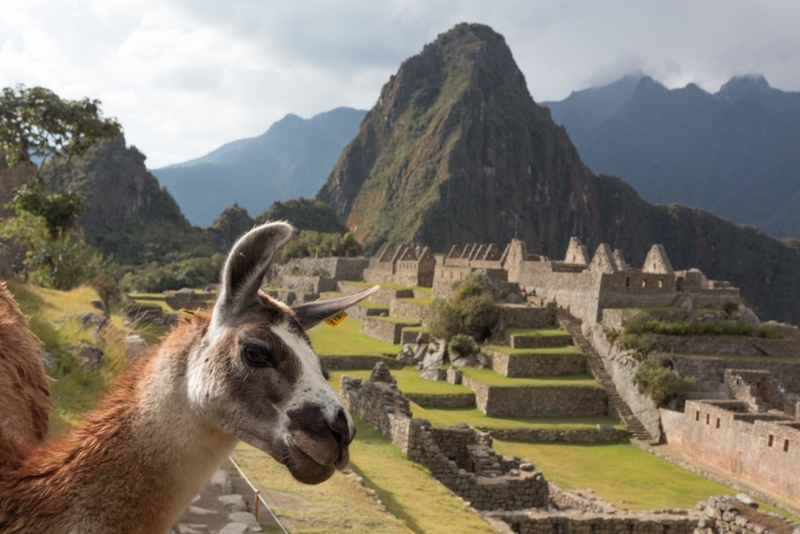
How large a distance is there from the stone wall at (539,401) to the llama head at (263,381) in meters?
15.3

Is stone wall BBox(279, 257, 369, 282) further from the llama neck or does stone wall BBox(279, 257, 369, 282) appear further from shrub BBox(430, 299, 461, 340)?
the llama neck

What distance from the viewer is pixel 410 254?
35219 mm

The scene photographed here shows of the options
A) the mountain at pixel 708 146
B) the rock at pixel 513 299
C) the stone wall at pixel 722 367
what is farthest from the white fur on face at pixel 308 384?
the mountain at pixel 708 146

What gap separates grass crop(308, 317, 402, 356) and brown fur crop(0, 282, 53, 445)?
14.7 meters

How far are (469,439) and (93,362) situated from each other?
6136 mm

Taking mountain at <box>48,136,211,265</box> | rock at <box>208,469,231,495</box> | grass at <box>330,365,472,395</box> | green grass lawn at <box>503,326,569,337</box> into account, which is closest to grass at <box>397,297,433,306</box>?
green grass lawn at <box>503,326,569,337</box>

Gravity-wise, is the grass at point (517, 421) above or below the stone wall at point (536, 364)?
below

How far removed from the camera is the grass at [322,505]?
4.73m

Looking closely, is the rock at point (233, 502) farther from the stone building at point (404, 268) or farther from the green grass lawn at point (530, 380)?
the stone building at point (404, 268)

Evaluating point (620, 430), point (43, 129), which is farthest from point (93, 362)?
point (620, 430)

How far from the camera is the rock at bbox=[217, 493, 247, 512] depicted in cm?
409

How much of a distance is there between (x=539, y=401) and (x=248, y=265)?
16.2 meters

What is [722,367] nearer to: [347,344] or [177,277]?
[347,344]

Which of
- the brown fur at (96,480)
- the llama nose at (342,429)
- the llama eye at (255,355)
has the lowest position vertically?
the brown fur at (96,480)
